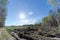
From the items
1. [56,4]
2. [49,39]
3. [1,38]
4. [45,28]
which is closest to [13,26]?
[45,28]

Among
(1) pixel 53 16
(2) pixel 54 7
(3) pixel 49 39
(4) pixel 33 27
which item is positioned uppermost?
(2) pixel 54 7

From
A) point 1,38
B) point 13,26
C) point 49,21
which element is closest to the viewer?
point 1,38

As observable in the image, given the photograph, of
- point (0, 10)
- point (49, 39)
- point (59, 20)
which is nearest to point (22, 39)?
point (49, 39)

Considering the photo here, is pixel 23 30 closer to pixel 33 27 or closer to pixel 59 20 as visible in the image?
pixel 33 27

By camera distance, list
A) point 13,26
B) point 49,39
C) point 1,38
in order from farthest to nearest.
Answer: point 13,26
point 49,39
point 1,38

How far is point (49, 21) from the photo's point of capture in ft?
41.2

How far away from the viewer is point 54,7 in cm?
1270

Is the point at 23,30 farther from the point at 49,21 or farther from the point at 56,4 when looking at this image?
the point at 56,4

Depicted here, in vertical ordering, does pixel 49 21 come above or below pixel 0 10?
below

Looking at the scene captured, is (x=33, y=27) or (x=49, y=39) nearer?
(x=49, y=39)

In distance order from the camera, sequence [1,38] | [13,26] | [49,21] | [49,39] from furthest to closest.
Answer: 1. [49,21]
2. [13,26]
3. [49,39]
4. [1,38]

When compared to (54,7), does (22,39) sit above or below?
below

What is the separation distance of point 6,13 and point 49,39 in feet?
15.7

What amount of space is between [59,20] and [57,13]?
2.22ft
